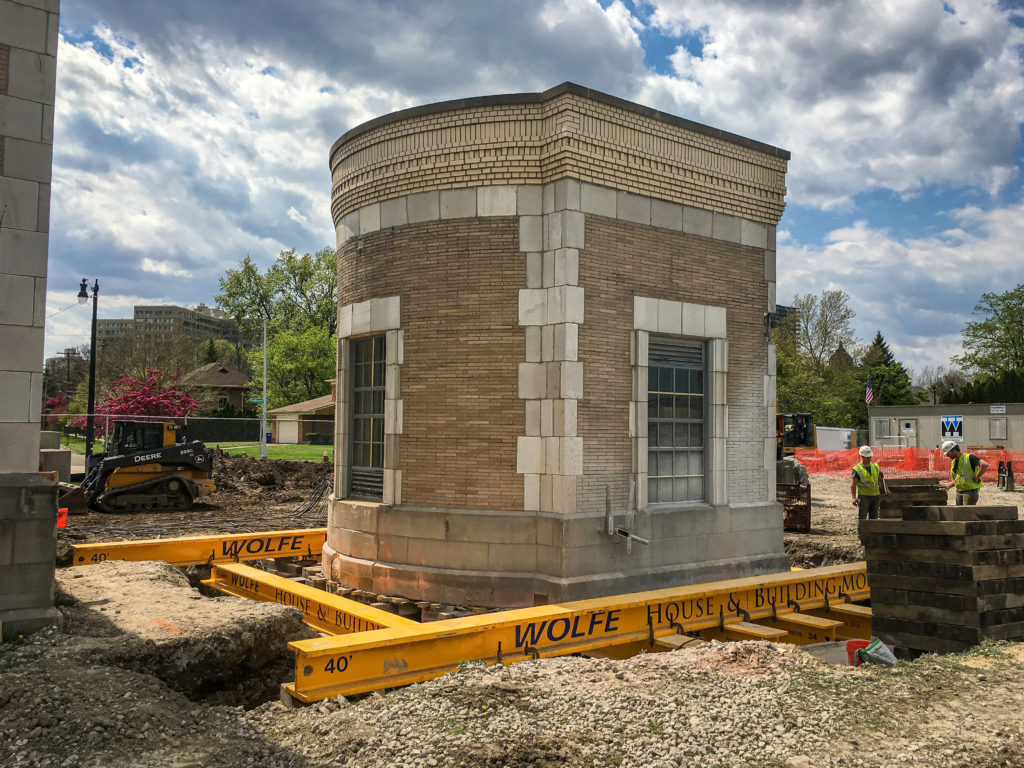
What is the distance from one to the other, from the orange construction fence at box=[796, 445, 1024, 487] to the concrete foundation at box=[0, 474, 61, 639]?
28.7 metres

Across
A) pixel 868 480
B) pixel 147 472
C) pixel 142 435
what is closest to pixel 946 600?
pixel 868 480

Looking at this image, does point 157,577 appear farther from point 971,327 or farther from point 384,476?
point 971,327

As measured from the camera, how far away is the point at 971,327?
201 ft

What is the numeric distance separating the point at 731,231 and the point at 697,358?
2008 millimetres

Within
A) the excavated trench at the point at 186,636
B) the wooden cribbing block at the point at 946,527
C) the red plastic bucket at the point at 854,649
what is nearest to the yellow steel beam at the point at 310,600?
the excavated trench at the point at 186,636

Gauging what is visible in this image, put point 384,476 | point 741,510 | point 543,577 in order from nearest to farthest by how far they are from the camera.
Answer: point 543,577 < point 384,476 < point 741,510

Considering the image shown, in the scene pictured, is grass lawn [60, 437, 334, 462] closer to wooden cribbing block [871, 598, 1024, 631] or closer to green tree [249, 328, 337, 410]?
green tree [249, 328, 337, 410]

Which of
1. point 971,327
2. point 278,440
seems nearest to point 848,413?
point 971,327

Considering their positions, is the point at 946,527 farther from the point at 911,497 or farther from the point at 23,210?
the point at 23,210

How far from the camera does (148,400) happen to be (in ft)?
138

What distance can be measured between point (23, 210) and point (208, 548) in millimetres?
6575

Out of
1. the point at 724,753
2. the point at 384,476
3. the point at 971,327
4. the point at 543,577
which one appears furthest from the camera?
the point at 971,327

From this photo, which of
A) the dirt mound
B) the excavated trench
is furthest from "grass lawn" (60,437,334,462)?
the excavated trench

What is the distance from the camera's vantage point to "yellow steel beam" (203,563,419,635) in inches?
336
